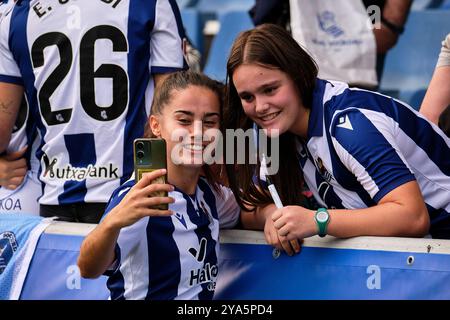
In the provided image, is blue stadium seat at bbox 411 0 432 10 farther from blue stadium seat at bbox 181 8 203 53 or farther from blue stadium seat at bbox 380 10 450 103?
blue stadium seat at bbox 181 8 203 53

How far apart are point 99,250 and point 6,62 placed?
146cm

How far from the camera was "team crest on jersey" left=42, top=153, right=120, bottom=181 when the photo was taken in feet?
12.2

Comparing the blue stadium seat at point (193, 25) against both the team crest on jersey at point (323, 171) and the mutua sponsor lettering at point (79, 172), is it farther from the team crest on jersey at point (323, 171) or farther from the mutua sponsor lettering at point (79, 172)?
the team crest on jersey at point (323, 171)

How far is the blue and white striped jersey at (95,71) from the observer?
12.1ft

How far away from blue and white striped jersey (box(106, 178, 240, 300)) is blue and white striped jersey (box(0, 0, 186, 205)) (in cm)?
70

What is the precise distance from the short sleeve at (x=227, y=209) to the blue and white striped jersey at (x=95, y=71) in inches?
20.8

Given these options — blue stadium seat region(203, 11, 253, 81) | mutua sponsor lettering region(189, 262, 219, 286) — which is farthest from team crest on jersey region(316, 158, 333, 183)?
blue stadium seat region(203, 11, 253, 81)

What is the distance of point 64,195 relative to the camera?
3.77 metres

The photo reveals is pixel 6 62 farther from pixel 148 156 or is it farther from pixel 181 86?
pixel 148 156

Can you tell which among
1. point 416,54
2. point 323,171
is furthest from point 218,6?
point 323,171

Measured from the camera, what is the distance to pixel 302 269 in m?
3.14

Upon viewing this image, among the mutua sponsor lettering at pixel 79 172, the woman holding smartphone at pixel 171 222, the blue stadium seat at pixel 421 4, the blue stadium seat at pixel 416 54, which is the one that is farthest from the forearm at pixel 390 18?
the woman holding smartphone at pixel 171 222
